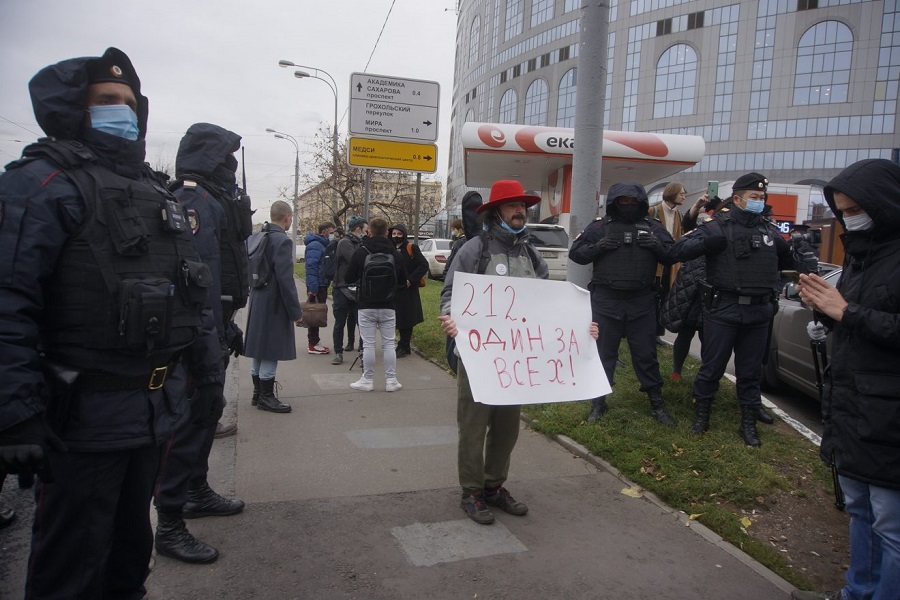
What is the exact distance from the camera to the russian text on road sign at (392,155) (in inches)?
398

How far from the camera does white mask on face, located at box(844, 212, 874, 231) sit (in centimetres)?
244

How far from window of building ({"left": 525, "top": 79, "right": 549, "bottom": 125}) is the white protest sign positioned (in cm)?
6402

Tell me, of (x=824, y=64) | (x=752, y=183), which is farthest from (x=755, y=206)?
(x=824, y=64)

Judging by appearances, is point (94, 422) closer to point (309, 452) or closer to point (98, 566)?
point (98, 566)

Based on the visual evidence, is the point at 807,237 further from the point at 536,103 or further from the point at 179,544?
the point at 536,103

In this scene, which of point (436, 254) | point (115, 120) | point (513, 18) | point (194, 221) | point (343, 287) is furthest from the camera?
point (513, 18)

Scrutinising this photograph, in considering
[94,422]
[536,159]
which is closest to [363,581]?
[94,422]

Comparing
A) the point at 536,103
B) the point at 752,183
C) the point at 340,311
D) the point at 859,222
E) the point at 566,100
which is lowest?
the point at 340,311

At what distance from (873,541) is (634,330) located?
8.87ft

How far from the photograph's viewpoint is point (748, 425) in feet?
15.8

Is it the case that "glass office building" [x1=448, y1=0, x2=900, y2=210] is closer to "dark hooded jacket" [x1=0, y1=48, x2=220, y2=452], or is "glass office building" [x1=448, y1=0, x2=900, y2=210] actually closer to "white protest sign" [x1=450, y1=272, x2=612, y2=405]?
"white protest sign" [x1=450, y1=272, x2=612, y2=405]

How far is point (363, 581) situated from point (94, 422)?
149 centimetres

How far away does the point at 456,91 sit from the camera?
3546 inches

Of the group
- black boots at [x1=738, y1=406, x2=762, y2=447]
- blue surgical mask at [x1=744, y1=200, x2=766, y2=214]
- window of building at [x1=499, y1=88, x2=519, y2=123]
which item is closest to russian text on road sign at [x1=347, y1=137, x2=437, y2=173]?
blue surgical mask at [x1=744, y1=200, x2=766, y2=214]
